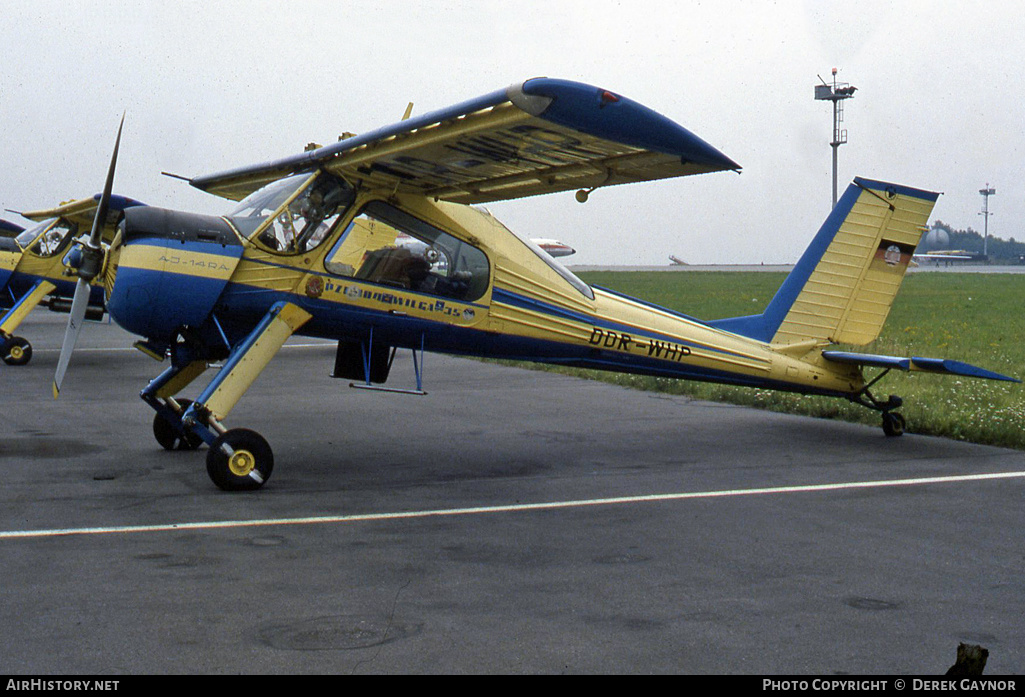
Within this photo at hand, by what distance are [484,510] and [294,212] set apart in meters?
3.18

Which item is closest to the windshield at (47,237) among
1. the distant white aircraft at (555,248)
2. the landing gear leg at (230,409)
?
the landing gear leg at (230,409)

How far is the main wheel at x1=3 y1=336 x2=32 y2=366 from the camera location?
56.7 ft

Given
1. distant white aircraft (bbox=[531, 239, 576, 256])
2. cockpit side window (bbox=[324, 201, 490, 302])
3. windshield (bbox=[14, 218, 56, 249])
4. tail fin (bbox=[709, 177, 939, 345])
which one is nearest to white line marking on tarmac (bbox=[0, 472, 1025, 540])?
cockpit side window (bbox=[324, 201, 490, 302])

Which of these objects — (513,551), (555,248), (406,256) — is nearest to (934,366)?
(406,256)

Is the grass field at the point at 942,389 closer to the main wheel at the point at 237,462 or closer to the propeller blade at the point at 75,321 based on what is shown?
the main wheel at the point at 237,462

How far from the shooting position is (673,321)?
1030 centimetres

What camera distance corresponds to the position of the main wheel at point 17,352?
17281mm

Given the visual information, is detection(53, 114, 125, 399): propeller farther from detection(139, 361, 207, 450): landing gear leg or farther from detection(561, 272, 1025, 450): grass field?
detection(561, 272, 1025, 450): grass field

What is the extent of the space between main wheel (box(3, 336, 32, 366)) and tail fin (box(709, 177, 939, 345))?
41.4 feet

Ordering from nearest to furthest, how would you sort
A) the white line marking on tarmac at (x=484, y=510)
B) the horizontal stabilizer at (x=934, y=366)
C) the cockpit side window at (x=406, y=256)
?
the white line marking on tarmac at (x=484, y=510) → the cockpit side window at (x=406, y=256) → the horizontal stabilizer at (x=934, y=366)

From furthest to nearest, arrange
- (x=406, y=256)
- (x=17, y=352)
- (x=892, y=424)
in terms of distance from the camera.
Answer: (x=17, y=352) < (x=892, y=424) < (x=406, y=256)

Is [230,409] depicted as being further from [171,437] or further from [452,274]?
[452,274]

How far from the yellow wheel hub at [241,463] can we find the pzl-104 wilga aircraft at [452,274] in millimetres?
16

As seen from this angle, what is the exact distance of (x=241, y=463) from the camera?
24.9 ft
